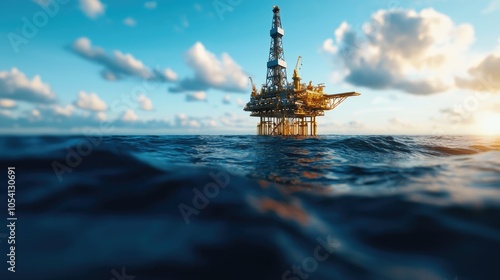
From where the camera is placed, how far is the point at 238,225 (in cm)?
337

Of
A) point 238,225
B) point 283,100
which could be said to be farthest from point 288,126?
point 238,225

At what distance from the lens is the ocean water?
2.52 metres

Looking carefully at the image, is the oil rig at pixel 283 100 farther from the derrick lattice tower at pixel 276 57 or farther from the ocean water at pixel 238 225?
the ocean water at pixel 238 225

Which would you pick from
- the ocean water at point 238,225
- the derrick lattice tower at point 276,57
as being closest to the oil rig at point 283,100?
the derrick lattice tower at point 276,57

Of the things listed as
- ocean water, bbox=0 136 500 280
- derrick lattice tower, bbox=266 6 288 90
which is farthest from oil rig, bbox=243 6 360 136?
ocean water, bbox=0 136 500 280

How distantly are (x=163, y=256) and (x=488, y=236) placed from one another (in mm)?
4321

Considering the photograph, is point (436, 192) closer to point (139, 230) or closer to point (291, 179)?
point (291, 179)

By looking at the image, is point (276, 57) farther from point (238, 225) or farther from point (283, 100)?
point (238, 225)

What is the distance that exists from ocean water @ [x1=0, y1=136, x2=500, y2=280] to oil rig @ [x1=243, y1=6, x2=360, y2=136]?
3785 centimetres

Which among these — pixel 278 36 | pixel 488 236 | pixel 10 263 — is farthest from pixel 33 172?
pixel 278 36

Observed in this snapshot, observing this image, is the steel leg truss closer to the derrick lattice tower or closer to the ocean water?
the derrick lattice tower

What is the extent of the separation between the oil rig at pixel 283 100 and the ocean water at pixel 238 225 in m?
37.8

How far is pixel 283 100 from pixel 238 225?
41074mm

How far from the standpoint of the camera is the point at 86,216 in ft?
11.4
